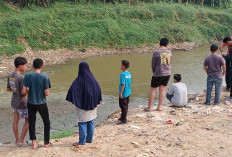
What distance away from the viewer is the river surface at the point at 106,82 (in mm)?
9039

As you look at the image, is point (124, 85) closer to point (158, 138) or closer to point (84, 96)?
point (158, 138)

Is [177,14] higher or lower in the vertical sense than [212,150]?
higher

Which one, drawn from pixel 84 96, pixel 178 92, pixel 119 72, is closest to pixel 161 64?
pixel 178 92

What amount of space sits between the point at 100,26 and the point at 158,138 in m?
19.6

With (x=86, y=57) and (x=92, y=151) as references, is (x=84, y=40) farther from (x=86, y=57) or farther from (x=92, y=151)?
(x=92, y=151)

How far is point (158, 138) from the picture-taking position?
5.79 metres

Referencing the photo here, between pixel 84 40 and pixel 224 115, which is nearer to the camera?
pixel 224 115

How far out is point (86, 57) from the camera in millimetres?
20484

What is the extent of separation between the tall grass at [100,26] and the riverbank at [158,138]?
13.3 meters

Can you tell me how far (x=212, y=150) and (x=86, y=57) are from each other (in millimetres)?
15953

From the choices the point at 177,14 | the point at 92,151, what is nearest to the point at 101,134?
the point at 92,151

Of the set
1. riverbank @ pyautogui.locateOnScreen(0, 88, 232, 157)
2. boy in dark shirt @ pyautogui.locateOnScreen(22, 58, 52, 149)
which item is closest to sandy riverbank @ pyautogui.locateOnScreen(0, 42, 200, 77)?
riverbank @ pyautogui.locateOnScreen(0, 88, 232, 157)

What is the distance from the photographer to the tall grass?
20394 mm

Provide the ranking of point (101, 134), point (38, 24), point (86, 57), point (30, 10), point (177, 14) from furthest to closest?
1. point (177, 14)
2. point (30, 10)
3. point (38, 24)
4. point (86, 57)
5. point (101, 134)
